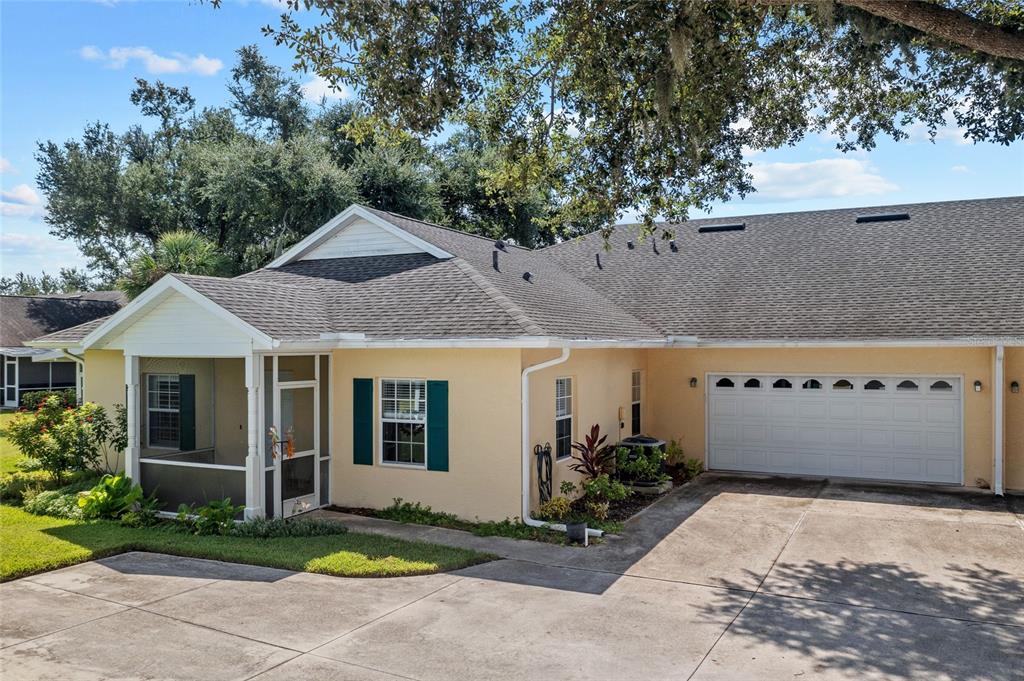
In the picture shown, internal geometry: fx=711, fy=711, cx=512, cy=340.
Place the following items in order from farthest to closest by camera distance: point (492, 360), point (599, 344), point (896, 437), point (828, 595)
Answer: point (896, 437)
point (599, 344)
point (492, 360)
point (828, 595)

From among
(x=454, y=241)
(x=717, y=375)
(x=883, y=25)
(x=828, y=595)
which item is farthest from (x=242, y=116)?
(x=828, y=595)

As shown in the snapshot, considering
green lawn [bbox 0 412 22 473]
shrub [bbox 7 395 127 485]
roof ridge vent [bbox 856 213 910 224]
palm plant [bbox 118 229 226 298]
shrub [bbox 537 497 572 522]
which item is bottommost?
green lawn [bbox 0 412 22 473]

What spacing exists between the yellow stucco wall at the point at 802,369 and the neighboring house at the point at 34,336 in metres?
22.8

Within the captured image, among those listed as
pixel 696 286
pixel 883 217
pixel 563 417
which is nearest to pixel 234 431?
pixel 563 417

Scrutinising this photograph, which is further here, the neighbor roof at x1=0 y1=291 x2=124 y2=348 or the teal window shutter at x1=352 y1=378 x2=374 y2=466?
the neighbor roof at x1=0 y1=291 x2=124 y2=348

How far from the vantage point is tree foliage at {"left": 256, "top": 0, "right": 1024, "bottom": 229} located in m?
8.94

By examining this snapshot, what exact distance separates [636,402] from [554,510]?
5429 millimetres

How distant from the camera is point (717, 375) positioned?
15375 millimetres

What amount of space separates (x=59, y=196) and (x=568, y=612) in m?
33.4

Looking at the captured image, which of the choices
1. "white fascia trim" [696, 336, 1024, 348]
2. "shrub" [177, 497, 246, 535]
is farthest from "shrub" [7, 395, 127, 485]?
"white fascia trim" [696, 336, 1024, 348]

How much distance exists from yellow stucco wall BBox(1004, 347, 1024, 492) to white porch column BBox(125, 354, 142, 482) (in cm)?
1515

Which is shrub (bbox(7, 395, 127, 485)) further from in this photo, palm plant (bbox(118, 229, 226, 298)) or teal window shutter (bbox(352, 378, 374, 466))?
palm plant (bbox(118, 229, 226, 298))

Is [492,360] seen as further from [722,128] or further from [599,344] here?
[722,128]

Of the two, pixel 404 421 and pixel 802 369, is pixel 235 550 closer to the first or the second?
pixel 404 421
